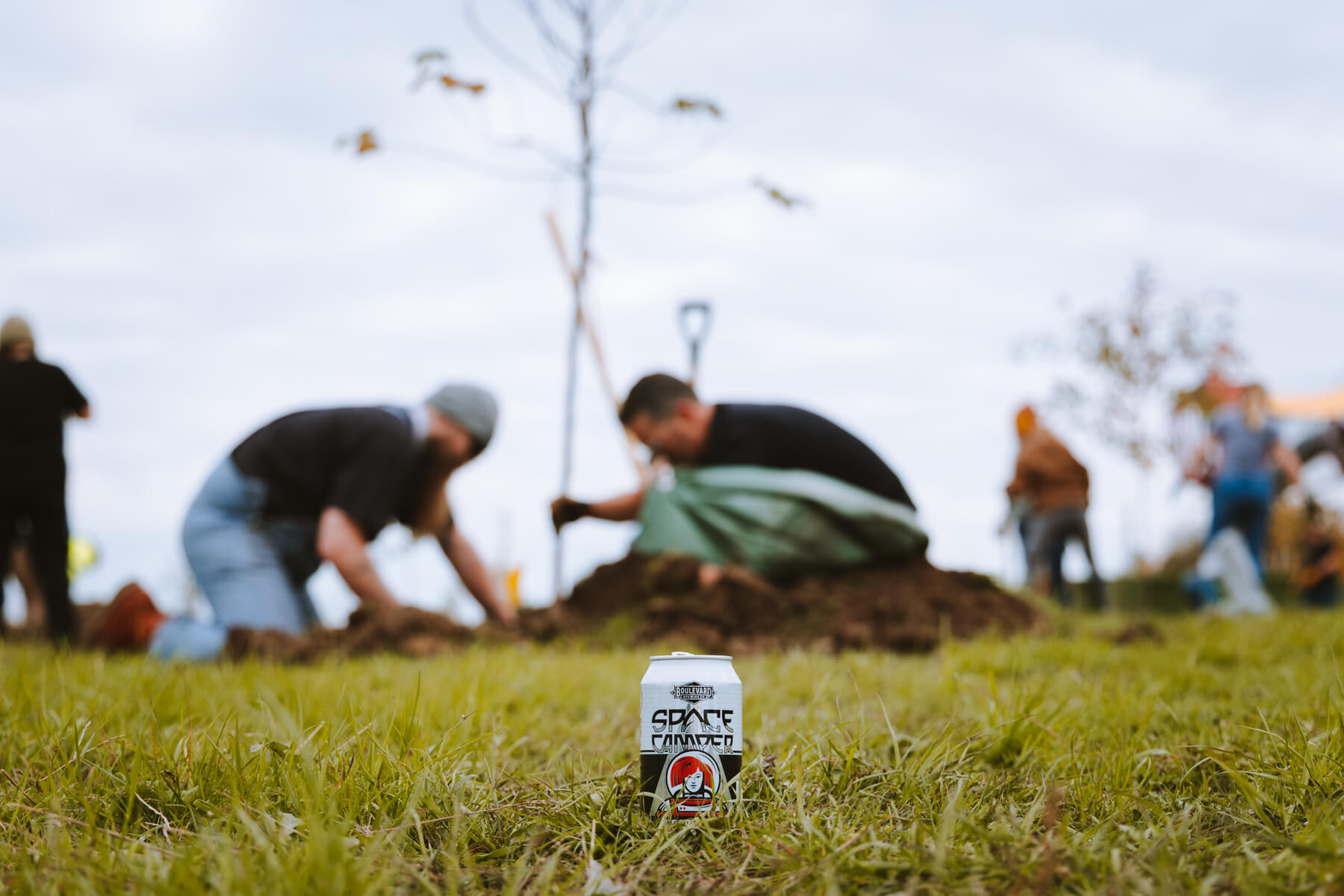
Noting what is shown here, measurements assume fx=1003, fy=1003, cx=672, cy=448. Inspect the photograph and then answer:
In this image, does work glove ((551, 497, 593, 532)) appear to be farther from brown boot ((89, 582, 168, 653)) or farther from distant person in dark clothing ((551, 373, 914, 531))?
brown boot ((89, 582, 168, 653))

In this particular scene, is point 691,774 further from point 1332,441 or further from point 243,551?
point 1332,441

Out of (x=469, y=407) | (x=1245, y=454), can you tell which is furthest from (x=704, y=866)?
(x=1245, y=454)

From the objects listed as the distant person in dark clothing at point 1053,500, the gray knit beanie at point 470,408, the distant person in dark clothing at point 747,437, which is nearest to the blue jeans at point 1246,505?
the distant person in dark clothing at point 1053,500

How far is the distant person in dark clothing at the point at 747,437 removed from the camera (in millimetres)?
5863

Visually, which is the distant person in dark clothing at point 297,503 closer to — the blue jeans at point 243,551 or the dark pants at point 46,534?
the blue jeans at point 243,551

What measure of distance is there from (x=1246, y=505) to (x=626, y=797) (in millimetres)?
7637

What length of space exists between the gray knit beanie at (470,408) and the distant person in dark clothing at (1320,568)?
10.1m

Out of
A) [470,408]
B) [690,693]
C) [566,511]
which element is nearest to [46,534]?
[470,408]

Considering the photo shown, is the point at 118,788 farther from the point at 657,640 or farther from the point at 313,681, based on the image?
the point at 657,640

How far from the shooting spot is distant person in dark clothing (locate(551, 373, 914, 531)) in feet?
19.2

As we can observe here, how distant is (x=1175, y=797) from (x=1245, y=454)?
702 centimetres

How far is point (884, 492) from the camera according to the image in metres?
6.00

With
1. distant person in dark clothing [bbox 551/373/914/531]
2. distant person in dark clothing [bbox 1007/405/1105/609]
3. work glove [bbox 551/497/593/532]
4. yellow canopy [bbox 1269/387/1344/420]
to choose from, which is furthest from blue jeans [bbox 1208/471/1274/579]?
yellow canopy [bbox 1269/387/1344/420]

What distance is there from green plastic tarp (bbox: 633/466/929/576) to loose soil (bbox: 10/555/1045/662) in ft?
0.38
